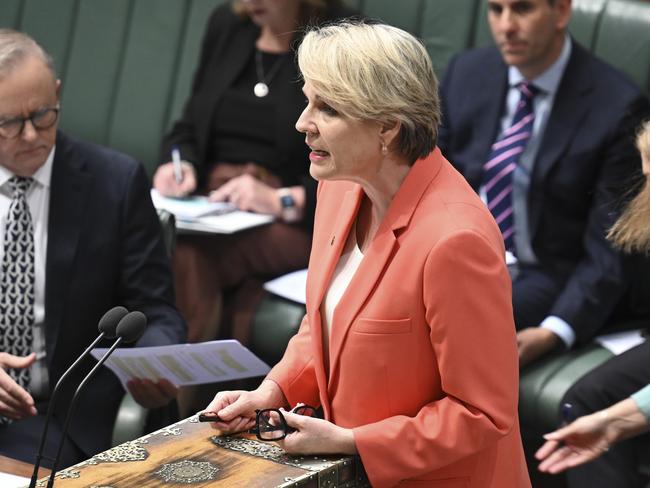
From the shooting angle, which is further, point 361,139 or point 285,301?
point 285,301

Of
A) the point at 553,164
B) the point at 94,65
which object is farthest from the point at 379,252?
the point at 94,65

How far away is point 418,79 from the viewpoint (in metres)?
2.01

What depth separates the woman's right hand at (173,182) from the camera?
4020 mm

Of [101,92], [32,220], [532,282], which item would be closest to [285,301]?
[532,282]

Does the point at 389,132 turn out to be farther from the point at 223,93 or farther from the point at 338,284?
the point at 223,93

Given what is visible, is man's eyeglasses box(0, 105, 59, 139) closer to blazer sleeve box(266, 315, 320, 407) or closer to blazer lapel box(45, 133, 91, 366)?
blazer lapel box(45, 133, 91, 366)

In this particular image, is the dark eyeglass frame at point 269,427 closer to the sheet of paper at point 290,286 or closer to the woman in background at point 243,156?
the sheet of paper at point 290,286

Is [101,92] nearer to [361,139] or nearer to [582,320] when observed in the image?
[582,320]

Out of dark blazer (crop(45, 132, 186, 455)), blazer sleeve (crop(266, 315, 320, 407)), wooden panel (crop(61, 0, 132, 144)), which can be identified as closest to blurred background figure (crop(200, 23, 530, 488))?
blazer sleeve (crop(266, 315, 320, 407))

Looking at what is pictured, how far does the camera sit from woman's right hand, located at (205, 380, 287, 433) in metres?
2.09

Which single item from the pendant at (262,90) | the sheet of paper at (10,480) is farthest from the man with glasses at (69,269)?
the pendant at (262,90)

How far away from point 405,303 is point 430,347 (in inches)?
3.6

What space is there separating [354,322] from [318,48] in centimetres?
47

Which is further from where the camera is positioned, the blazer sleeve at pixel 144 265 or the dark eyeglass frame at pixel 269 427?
the blazer sleeve at pixel 144 265
